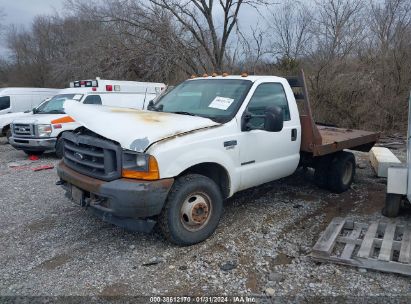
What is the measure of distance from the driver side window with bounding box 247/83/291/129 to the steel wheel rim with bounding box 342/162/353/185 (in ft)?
5.63

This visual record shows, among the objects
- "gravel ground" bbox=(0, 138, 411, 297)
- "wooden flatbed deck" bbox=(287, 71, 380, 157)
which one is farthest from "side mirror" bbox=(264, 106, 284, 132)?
"gravel ground" bbox=(0, 138, 411, 297)

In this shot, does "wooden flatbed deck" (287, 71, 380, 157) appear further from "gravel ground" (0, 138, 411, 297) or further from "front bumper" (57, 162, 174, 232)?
"front bumper" (57, 162, 174, 232)

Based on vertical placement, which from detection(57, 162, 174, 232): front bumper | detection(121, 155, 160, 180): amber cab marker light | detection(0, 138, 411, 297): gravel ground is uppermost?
detection(121, 155, 160, 180): amber cab marker light

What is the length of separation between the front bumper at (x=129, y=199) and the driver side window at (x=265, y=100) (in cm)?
146

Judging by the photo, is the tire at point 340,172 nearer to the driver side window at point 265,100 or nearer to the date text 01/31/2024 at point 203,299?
the driver side window at point 265,100

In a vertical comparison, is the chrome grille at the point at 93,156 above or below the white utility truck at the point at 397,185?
above

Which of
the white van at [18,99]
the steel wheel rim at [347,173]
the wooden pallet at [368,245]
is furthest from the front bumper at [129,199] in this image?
the white van at [18,99]

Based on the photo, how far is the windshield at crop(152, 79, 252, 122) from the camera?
4.66m

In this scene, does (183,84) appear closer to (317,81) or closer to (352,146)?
(352,146)

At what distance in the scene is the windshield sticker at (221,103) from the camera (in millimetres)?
4680

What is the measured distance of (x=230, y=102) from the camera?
4.71m

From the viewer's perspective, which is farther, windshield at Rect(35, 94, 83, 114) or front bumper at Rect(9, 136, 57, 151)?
windshield at Rect(35, 94, 83, 114)

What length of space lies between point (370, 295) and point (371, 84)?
11.6 meters

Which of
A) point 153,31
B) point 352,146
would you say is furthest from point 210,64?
point 352,146
